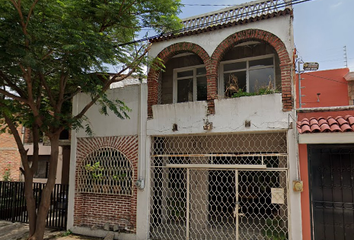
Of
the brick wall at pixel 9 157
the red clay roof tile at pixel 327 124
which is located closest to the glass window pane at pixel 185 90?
the red clay roof tile at pixel 327 124

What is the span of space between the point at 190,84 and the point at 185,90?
0.87ft

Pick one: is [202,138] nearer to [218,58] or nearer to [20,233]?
[218,58]

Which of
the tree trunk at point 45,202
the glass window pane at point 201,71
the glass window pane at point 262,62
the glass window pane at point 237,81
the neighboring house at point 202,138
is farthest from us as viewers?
the glass window pane at point 201,71

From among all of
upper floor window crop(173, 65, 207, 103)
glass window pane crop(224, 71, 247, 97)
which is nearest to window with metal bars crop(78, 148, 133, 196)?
upper floor window crop(173, 65, 207, 103)

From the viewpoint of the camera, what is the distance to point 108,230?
277 inches

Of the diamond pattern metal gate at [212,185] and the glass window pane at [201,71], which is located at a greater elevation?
the glass window pane at [201,71]

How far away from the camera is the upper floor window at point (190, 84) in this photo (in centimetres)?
824

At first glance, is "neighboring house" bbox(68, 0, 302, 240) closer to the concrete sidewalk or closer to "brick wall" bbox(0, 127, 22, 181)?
the concrete sidewalk

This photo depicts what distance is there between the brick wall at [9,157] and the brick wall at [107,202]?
8.69m

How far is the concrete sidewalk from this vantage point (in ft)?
23.5

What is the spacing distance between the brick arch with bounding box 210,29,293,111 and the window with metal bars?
3420 mm

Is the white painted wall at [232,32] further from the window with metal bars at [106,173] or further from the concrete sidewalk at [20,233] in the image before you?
the concrete sidewalk at [20,233]

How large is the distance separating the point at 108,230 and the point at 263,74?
6.44 m

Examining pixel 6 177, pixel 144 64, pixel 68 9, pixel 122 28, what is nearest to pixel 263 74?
pixel 144 64
